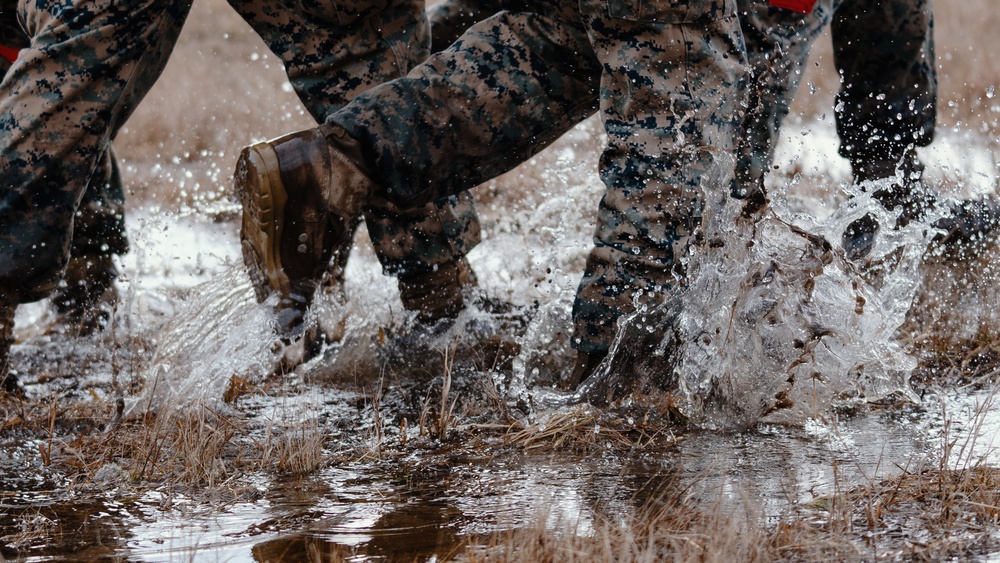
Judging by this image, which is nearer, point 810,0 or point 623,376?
point 623,376

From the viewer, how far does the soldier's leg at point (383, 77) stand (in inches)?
118

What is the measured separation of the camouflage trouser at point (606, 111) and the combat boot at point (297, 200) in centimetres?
8

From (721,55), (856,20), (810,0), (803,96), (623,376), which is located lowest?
(623,376)

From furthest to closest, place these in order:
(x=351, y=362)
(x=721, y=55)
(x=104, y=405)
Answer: (x=351, y=362)
(x=104, y=405)
(x=721, y=55)

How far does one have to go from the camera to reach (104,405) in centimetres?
265

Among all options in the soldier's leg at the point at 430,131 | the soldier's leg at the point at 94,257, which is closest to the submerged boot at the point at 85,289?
the soldier's leg at the point at 94,257

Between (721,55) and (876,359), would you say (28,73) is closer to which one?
(721,55)

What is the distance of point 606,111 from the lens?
8.22 feet

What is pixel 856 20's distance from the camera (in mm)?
3646

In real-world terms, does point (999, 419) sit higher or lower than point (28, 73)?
lower

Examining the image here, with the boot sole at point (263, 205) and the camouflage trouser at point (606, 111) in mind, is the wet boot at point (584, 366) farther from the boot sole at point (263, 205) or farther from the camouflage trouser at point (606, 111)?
the boot sole at point (263, 205)

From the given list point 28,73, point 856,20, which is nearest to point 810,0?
point 856,20

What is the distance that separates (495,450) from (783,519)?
72 centimetres

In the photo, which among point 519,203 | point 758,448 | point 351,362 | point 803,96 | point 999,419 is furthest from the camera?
point 803,96
